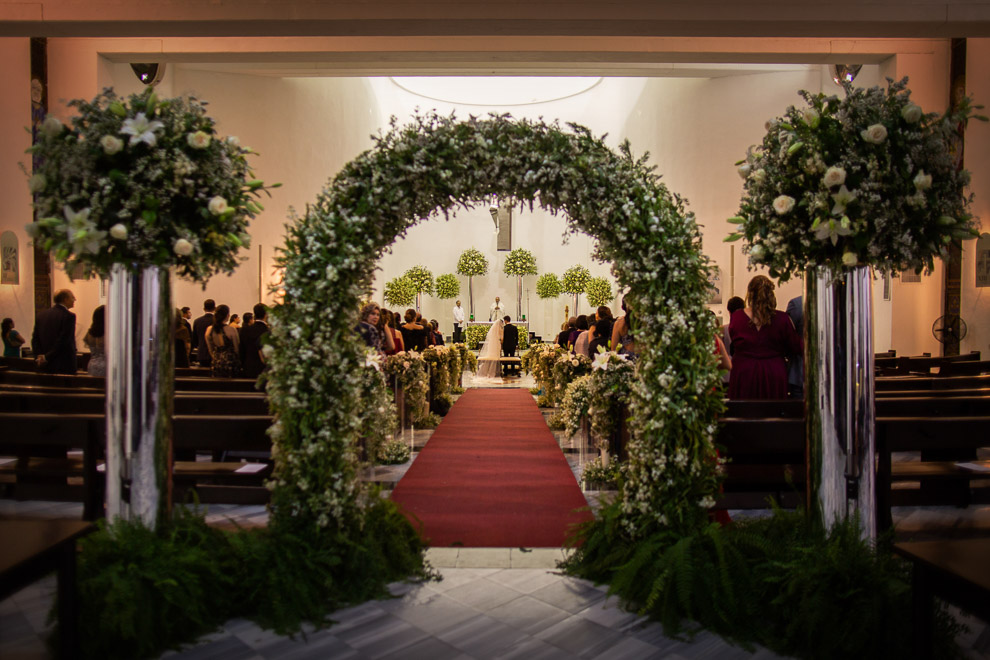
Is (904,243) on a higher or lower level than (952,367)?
higher

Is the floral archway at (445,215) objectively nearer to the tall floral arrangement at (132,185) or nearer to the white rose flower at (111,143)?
the tall floral arrangement at (132,185)

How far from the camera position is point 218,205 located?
12.1 ft

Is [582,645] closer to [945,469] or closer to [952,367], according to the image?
[945,469]

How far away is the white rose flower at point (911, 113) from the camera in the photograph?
3.58 meters

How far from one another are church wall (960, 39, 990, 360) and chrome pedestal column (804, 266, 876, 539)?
379 inches

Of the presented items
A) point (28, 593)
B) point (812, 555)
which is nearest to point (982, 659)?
point (812, 555)

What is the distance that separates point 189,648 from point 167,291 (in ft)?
6.33

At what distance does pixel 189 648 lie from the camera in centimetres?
346

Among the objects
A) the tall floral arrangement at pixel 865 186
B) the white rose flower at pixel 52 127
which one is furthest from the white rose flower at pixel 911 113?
the white rose flower at pixel 52 127

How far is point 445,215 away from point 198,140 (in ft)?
4.53

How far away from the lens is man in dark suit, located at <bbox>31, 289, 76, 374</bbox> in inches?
315

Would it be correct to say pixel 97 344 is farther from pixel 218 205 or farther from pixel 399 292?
pixel 399 292

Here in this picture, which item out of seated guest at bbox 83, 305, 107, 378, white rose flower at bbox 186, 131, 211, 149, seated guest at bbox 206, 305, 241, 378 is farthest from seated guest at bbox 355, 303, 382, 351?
white rose flower at bbox 186, 131, 211, 149

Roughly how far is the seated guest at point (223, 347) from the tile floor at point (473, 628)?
185 inches
